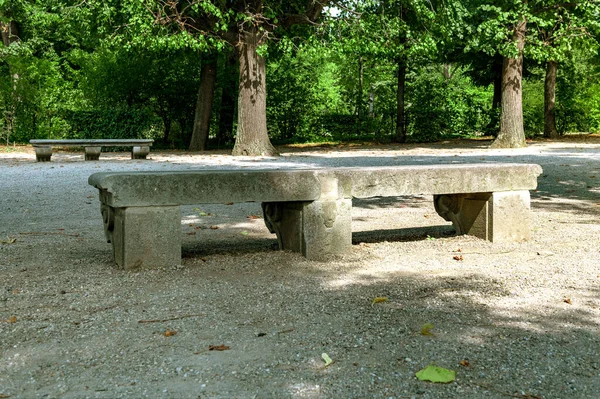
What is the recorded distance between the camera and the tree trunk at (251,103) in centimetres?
1878

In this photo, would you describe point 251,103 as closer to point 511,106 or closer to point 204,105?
point 204,105

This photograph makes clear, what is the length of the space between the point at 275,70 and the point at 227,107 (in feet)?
9.79

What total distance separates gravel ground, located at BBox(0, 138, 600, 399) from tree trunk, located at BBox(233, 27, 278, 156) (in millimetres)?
11706

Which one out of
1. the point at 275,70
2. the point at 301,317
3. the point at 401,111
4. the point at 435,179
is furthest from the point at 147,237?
the point at 401,111

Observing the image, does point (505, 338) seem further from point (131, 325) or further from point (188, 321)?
point (131, 325)

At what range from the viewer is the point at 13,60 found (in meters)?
24.9

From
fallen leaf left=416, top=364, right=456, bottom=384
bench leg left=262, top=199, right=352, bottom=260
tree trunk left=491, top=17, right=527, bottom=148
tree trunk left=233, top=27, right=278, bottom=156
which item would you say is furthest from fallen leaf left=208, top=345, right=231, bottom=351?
tree trunk left=491, top=17, right=527, bottom=148

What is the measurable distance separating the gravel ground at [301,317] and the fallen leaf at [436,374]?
0.04 metres

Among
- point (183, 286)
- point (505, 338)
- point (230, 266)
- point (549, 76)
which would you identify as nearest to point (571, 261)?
point (505, 338)

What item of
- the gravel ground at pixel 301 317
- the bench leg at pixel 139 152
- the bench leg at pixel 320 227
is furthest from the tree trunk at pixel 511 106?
the bench leg at pixel 320 227

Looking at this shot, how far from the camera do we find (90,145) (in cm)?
1747

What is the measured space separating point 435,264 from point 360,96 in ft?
79.9

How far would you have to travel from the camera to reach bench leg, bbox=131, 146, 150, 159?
18000 mm

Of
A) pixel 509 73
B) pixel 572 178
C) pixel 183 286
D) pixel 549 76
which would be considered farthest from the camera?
pixel 549 76
